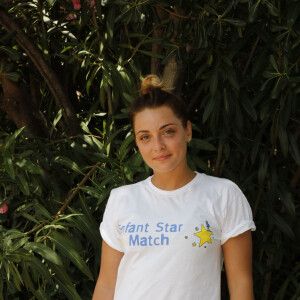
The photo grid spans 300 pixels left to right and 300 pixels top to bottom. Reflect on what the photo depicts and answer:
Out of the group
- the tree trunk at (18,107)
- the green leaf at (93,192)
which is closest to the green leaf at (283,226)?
the green leaf at (93,192)

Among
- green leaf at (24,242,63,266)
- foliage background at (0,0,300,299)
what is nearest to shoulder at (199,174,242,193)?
foliage background at (0,0,300,299)

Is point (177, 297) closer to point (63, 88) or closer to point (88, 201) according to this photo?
point (88, 201)

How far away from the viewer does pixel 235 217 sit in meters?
1.54

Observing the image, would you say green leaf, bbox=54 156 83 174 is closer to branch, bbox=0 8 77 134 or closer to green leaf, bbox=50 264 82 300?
branch, bbox=0 8 77 134

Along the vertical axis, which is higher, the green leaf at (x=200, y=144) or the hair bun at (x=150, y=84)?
the hair bun at (x=150, y=84)

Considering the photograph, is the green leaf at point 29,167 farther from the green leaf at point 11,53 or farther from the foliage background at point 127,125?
the green leaf at point 11,53

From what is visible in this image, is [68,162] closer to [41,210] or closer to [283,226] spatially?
[41,210]

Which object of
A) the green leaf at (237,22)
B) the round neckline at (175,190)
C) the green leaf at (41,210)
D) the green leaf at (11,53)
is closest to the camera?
the round neckline at (175,190)

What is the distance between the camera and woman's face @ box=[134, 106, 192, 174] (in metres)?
1.58

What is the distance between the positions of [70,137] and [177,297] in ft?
3.75

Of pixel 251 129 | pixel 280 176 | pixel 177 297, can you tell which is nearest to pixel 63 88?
pixel 251 129

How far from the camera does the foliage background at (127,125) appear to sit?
6.83 ft

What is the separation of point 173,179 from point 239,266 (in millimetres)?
297

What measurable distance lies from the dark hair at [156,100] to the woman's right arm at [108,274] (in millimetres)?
391
